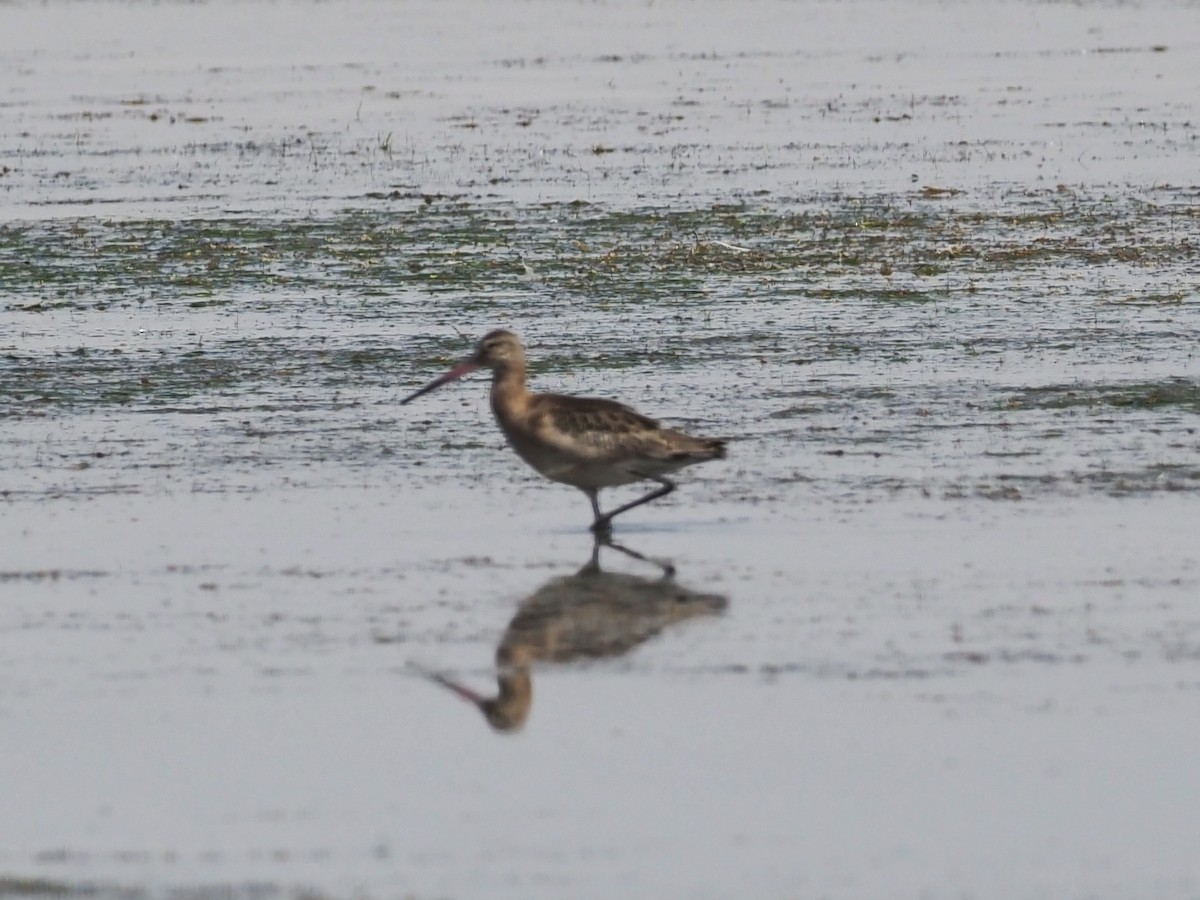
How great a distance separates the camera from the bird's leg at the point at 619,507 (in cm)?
1209

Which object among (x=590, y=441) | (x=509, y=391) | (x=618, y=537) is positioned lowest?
(x=618, y=537)

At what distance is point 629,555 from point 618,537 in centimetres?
44

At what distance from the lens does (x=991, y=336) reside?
17.2m

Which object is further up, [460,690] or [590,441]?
[590,441]

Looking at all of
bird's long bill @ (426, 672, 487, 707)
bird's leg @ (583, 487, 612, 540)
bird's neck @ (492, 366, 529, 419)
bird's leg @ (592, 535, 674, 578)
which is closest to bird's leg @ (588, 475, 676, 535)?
bird's leg @ (583, 487, 612, 540)

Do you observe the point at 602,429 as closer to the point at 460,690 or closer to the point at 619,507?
the point at 619,507

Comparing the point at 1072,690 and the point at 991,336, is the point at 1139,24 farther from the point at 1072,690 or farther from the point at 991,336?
the point at 1072,690

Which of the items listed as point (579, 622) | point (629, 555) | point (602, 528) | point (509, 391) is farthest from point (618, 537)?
point (579, 622)

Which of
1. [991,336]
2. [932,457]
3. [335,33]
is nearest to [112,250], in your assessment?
[991,336]

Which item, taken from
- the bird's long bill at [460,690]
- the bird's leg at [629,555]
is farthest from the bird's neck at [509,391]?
the bird's long bill at [460,690]

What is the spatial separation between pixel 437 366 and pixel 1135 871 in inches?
387

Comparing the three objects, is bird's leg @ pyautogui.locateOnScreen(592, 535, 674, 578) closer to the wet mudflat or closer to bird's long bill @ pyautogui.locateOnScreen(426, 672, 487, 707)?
the wet mudflat

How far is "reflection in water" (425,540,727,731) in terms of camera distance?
9180 mm

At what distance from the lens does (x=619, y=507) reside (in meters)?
12.4
